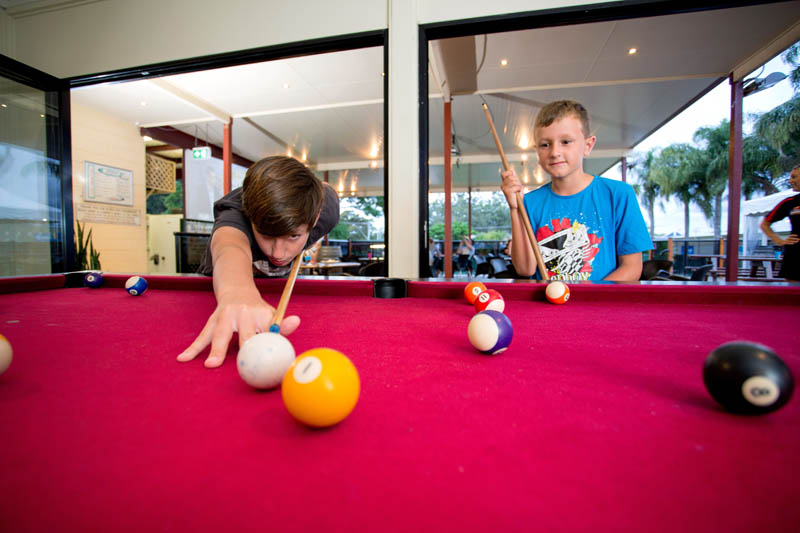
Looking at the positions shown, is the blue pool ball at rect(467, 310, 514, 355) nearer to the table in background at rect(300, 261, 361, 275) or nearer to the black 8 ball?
the black 8 ball

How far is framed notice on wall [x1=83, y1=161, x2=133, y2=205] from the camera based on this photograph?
219 inches

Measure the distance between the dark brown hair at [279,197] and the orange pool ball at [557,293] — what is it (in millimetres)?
918

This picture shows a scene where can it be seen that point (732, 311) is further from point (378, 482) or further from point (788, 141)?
point (788, 141)

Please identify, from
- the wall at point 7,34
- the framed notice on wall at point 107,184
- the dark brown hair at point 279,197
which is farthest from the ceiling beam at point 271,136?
the dark brown hair at point 279,197

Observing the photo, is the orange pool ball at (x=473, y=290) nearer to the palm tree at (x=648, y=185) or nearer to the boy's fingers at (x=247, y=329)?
the boy's fingers at (x=247, y=329)

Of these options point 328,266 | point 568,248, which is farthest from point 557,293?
point 328,266

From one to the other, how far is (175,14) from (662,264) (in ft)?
18.9

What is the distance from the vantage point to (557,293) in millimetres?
1353

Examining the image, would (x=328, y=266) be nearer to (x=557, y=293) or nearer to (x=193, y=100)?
(x=193, y=100)

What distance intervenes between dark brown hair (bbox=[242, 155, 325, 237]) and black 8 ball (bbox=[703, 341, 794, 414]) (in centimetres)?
118

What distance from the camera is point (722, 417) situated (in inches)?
19.0

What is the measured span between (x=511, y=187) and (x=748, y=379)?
1560mm

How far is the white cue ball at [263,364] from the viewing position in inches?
22.2

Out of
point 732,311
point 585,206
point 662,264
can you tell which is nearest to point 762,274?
point 662,264
